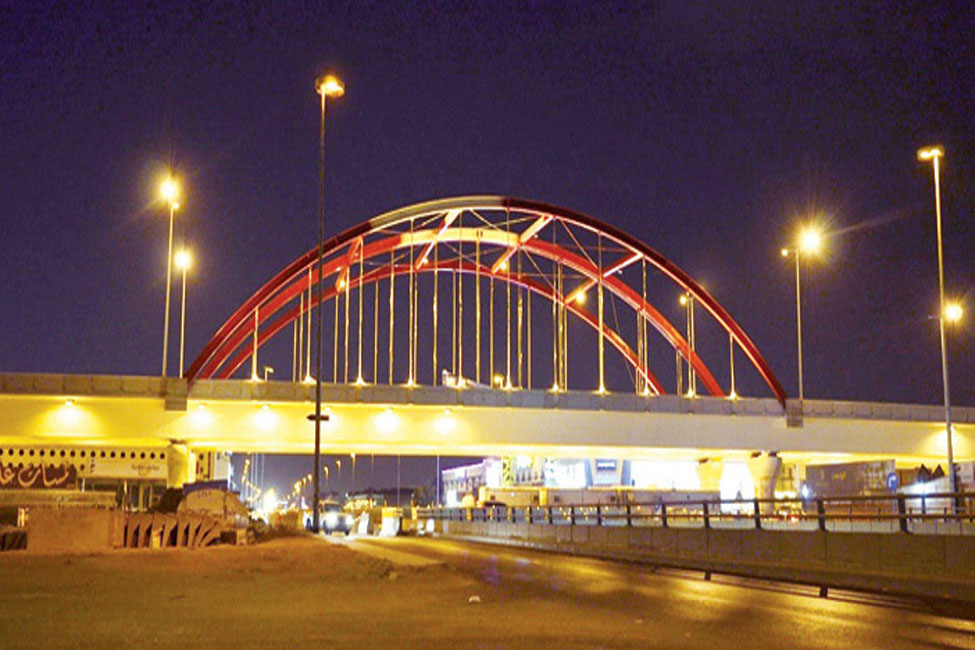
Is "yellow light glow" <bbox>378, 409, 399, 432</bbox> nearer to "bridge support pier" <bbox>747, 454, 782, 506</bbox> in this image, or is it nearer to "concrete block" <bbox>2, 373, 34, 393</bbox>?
"concrete block" <bbox>2, 373, 34, 393</bbox>

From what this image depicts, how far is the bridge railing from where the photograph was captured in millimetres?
21938

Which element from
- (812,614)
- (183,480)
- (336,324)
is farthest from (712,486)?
(812,614)

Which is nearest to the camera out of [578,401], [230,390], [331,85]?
[331,85]

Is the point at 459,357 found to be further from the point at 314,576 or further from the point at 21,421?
the point at 314,576

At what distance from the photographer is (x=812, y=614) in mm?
14883

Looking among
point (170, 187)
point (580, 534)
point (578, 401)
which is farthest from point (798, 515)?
point (170, 187)

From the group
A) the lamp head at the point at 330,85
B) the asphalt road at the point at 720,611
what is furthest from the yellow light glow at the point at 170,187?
the asphalt road at the point at 720,611

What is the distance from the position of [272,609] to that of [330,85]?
26615mm

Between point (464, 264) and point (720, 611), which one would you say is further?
point (464, 264)

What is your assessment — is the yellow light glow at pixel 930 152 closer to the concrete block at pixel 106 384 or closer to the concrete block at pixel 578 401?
the concrete block at pixel 578 401

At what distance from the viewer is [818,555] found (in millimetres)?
21375

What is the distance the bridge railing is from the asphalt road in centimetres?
230

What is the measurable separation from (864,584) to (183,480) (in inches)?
1690

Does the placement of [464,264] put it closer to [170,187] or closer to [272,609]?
[170,187]
